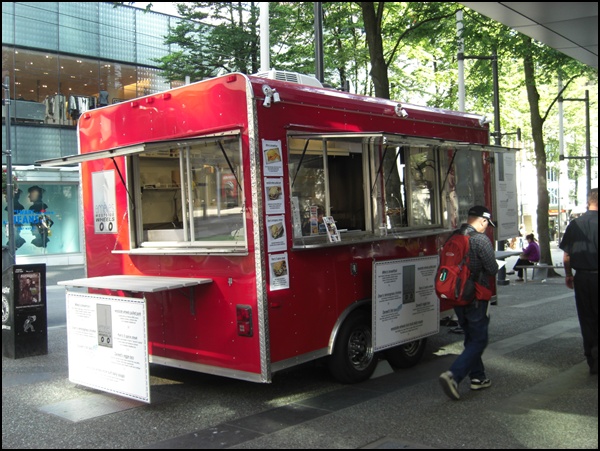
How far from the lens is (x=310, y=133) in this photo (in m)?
6.50

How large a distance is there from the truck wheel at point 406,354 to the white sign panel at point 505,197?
270cm

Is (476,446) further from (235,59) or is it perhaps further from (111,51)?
(111,51)

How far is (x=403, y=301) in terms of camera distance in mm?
7387

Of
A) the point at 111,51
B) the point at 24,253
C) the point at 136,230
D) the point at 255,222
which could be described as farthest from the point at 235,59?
the point at 255,222

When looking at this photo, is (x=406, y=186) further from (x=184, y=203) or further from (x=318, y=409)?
(x=318, y=409)

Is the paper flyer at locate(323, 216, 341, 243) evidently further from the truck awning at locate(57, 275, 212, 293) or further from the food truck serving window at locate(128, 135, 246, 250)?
the truck awning at locate(57, 275, 212, 293)

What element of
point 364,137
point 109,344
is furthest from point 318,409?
point 364,137

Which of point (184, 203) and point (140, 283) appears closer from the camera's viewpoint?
point (140, 283)

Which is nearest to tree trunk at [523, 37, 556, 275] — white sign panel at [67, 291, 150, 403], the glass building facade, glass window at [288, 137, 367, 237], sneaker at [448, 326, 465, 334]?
sneaker at [448, 326, 465, 334]

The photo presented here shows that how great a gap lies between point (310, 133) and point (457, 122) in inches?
125

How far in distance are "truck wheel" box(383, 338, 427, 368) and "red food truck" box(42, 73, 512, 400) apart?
0.02 metres

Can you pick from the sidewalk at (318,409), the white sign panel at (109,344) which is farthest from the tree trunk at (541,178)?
the white sign panel at (109,344)

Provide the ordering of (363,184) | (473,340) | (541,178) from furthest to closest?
(541,178), (363,184), (473,340)

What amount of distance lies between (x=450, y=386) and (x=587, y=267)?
220 centimetres
